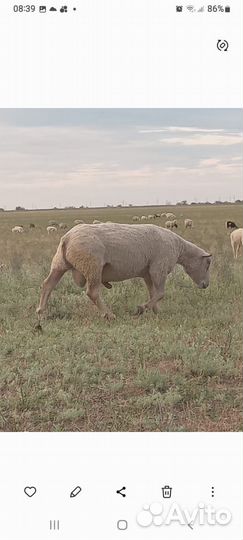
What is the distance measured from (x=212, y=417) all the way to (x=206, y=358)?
1.37m

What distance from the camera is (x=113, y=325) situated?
785cm

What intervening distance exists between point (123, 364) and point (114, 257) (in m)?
2.68

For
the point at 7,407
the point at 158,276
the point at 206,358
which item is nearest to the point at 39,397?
the point at 7,407

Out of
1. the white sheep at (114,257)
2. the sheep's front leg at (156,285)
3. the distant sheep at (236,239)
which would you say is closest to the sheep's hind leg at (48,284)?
the white sheep at (114,257)

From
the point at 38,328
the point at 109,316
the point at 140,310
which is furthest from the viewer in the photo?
the point at 140,310

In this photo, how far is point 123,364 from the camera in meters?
6.08

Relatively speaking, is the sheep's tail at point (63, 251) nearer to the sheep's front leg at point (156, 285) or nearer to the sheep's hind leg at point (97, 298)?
the sheep's hind leg at point (97, 298)

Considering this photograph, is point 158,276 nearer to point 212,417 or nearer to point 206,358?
point 206,358

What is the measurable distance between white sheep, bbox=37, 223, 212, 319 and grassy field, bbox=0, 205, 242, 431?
1.24 ft

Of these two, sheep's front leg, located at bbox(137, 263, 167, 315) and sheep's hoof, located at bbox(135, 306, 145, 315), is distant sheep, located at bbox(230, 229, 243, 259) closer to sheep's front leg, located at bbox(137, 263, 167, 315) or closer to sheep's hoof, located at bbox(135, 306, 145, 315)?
sheep's front leg, located at bbox(137, 263, 167, 315)
